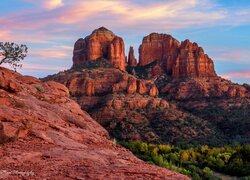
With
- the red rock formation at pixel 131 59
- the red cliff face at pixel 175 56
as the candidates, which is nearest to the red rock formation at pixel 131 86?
the red cliff face at pixel 175 56

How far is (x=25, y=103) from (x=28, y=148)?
4712 millimetres

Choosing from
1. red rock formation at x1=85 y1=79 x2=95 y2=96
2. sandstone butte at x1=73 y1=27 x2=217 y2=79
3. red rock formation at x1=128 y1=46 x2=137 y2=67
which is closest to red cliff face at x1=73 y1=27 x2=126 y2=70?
sandstone butte at x1=73 y1=27 x2=217 y2=79

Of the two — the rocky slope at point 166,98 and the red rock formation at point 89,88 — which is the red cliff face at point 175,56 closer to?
the rocky slope at point 166,98

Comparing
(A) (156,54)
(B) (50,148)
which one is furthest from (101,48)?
(B) (50,148)

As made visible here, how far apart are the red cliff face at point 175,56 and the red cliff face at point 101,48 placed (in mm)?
12920

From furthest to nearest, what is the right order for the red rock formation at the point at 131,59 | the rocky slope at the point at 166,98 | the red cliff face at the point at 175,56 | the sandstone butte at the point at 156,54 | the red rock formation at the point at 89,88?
the red rock formation at the point at 131,59 → the sandstone butte at the point at 156,54 → the red cliff face at the point at 175,56 → the red rock formation at the point at 89,88 → the rocky slope at the point at 166,98

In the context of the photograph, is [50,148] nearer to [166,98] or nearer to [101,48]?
[166,98]

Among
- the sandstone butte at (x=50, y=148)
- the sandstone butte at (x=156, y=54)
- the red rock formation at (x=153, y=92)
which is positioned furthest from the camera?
the sandstone butte at (x=156, y=54)

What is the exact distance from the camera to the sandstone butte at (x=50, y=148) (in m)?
11.4

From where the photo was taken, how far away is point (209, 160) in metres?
55.7

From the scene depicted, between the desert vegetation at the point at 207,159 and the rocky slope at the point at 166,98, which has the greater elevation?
the rocky slope at the point at 166,98

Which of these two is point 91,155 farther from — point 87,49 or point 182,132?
point 87,49

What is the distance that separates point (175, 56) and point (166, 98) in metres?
32.1

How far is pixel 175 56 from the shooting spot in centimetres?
14725
